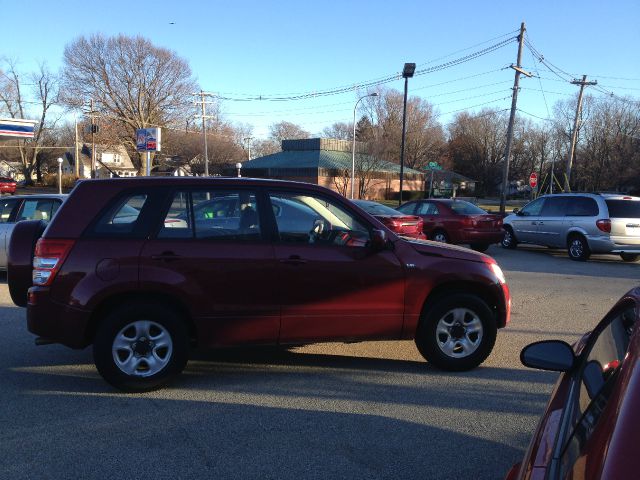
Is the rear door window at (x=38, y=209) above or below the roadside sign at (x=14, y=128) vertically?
below

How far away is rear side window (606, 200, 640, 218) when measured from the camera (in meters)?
13.8

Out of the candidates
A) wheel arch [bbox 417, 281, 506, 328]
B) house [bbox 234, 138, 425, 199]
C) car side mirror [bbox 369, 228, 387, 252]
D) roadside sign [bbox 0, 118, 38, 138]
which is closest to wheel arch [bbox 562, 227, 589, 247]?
wheel arch [bbox 417, 281, 506, 328]

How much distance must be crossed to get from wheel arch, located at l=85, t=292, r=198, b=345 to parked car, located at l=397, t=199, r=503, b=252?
12.0m

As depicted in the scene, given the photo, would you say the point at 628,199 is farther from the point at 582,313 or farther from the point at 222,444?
the point at 222,444

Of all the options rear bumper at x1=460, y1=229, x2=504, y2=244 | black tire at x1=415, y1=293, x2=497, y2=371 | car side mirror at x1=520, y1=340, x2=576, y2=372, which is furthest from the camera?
rear bumper at x1=460, y1=229, x2=504, y2=244

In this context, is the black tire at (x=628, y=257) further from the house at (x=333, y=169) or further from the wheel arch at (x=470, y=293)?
the house at (x=333, y=169)

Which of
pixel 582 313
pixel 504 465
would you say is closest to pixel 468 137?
pixel 582 313

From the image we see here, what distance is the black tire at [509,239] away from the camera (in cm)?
1711

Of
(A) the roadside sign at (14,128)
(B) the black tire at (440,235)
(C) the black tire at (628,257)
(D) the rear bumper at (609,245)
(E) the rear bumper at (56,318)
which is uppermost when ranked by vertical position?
(A) the roadside sign at (14,128)

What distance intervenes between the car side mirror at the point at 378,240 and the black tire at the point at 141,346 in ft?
6.03

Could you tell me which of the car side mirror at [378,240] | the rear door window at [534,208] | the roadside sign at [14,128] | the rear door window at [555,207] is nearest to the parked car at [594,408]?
the car side mirror at [378,240]

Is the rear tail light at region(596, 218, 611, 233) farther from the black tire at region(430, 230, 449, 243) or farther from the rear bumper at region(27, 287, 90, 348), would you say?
the rear bumper at region(27, 287, 90, 348)

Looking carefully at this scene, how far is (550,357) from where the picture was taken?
90.3 inches

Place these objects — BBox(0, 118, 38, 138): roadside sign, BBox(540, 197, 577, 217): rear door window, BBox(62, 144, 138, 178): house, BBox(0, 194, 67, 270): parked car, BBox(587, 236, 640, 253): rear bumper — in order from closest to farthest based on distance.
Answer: BBox(0, 194, 67, 270): parked car < BBox(587, 236, 640, 253): rear bumper < BBox(540, 197, 577, 217): rear door window < BBox(0, 118, 38, 138): roadside sign < BBox(62, 144, 138, 178): house
